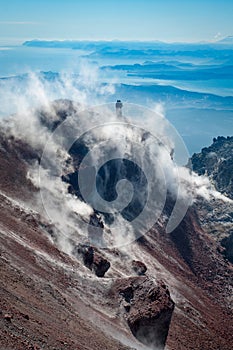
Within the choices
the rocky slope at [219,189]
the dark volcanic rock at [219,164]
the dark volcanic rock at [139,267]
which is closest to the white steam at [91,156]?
the dark volcanic rock at [139,267]

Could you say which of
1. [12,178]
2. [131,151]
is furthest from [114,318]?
[131,151]

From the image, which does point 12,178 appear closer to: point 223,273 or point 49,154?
point 49,154

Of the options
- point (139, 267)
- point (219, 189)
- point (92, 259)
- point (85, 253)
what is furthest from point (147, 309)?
point (219, 189)

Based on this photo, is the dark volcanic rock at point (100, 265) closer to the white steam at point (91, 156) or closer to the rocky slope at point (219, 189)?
the white steam at point (91, 156)

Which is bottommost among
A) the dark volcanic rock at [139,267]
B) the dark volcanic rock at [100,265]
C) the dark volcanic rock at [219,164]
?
the dark volcanic rock at [139,267]

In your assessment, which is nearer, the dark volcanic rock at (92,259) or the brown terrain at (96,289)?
the brown terrain at (96,289)

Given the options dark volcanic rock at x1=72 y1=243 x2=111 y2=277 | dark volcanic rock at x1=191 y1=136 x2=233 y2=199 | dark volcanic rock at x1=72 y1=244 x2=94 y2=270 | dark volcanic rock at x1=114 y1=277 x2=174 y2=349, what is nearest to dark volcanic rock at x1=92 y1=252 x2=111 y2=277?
dark volcanic rock at x1=72 y1=243 x2=111 y2=277

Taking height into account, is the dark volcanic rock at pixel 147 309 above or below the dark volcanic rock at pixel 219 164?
below

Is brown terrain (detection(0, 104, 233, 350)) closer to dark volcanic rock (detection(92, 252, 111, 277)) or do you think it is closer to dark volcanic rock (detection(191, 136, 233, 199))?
dark volcanic rock (detection(92, 252, 111, 277))
